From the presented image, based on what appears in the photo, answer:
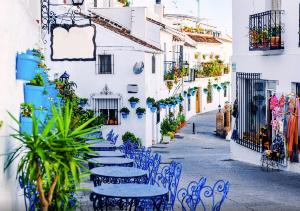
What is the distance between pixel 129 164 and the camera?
14.2 meters

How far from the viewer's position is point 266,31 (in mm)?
22719

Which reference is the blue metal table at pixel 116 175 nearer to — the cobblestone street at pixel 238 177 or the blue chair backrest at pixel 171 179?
the blue chair backrest at pixel 171 179

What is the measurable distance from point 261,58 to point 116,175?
13537 mm

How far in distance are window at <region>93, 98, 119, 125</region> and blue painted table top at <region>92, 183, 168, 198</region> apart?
2378 cm

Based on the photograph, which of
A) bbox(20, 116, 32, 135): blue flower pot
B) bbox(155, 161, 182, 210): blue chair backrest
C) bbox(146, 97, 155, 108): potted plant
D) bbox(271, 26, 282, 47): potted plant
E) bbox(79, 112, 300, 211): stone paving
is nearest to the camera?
bbox(20, 116, 32, 135): blue flower pot

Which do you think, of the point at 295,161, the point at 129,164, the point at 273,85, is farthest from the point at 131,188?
the point at 273,85

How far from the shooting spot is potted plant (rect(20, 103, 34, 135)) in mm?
8820

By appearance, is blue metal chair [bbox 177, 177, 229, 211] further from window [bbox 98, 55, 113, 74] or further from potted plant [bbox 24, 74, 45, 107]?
window [bbox 98, 55, 113, 74]

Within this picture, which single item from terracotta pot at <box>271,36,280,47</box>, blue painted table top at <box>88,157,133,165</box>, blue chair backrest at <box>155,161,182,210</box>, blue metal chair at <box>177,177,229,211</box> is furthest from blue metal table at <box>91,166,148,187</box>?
terracotta pot at <box>271,36,280,47</box>

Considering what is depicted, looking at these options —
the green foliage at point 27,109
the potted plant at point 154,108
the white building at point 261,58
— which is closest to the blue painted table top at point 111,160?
the green foliage at point 27,109

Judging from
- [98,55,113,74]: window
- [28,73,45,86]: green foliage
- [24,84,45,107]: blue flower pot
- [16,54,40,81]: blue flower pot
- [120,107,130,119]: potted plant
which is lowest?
[120,107,130,119]: potted plant

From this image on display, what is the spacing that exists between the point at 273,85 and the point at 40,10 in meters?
10.3

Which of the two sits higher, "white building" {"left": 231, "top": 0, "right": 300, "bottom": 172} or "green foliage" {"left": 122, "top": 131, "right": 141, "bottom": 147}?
"white building" {"left": 231, "top": 0, "right": 300, "bottom": 172}

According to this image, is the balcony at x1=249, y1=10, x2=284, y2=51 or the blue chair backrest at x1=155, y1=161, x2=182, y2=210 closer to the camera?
the blue chair backrest at x1=155, y1=161, x2=182, y2=210
